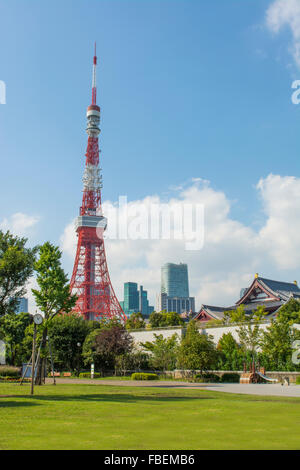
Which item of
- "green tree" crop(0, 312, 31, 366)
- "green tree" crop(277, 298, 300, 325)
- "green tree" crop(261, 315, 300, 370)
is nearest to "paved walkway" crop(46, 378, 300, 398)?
"green tree" crop(261, 315, 300, 370)

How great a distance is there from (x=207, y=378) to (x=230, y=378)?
1680 mm

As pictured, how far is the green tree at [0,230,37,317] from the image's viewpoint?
18719 millimetres

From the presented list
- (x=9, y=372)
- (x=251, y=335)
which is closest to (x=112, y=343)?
(x=9, y=372)

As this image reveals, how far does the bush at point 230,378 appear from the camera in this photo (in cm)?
3030

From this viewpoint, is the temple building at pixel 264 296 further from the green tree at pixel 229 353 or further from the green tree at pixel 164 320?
the green tree at pixel 164 320

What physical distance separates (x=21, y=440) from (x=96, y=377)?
1179 inches

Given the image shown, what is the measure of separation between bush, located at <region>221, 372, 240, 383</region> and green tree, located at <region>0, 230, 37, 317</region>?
701 inches

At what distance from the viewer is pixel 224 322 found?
36062 mm

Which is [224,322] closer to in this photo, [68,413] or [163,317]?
[163,317]

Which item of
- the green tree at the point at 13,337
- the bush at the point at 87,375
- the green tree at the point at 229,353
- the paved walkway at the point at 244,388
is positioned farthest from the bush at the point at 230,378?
the green tree at the point at 13,337

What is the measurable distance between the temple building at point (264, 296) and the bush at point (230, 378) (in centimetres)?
867

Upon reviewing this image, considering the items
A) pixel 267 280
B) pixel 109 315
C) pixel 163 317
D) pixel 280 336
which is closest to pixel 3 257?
pixel 280 336

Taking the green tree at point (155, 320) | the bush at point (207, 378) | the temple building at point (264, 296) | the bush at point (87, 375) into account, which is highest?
the temple building at point (264, 296)

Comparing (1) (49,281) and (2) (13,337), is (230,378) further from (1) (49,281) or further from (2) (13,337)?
(2) (13,337)
